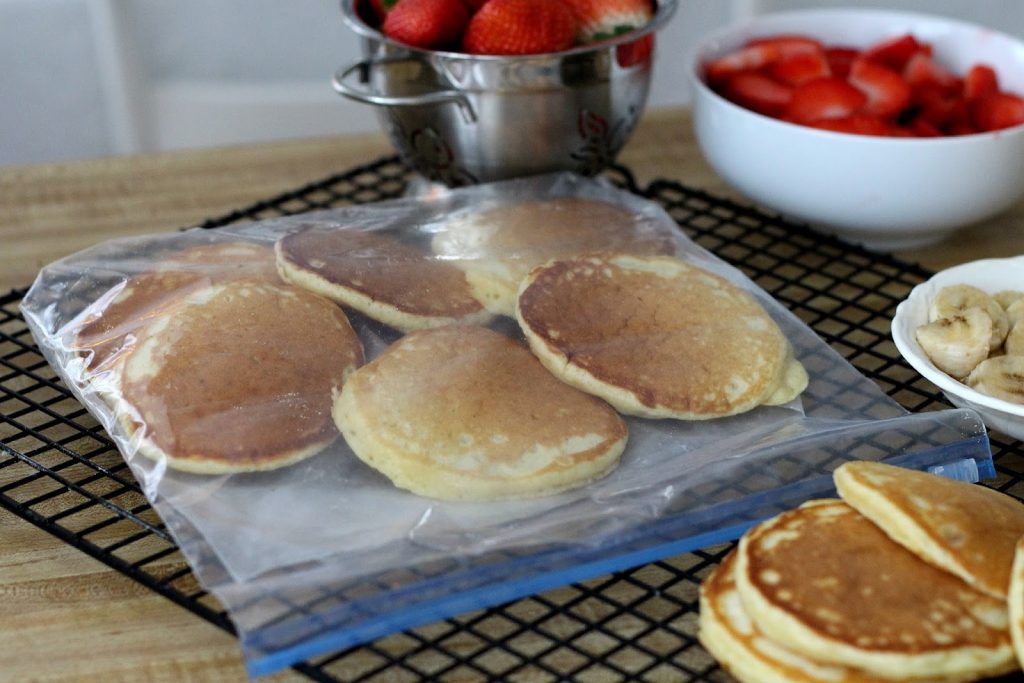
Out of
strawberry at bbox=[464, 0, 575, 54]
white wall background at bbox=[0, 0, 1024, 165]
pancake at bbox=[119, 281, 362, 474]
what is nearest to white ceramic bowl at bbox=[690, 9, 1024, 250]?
strawberry at bbox=[464, 0, 575, 54]

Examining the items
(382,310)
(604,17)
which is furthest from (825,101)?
(382,310)

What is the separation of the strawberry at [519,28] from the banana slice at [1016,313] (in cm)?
53

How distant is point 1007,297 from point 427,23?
0.64 metres

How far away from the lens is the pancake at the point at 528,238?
107 centimetres

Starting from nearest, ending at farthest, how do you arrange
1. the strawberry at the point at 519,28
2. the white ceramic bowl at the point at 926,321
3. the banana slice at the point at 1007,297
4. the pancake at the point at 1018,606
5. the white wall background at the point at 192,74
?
the pancake at the point at 1018,606 < the white ceramic bowl at the point at 926,321 < the banana slice at the point at 1007,297 < the strawberry at the point at 519,28 < the white wall background at the point at 192,74

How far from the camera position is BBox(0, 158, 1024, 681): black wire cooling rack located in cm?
79

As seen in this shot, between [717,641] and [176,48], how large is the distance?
6.39ft

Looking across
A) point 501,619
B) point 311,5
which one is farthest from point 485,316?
point 311,5

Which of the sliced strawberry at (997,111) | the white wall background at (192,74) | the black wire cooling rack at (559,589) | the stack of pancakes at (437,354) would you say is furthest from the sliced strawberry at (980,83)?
the white wall background at (192,74)

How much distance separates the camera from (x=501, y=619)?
0.84 metres

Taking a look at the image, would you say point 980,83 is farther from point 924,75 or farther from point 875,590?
point 875,590

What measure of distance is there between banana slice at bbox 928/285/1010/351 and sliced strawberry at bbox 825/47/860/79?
1.45ft

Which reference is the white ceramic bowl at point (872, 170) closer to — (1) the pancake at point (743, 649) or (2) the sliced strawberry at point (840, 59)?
(2) the sliced strawberry at point (840, 59)

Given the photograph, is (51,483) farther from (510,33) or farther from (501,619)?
(510,33)
